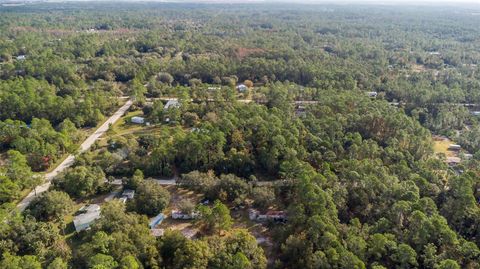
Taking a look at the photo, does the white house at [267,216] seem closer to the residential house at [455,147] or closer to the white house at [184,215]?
the white house at [184,215]

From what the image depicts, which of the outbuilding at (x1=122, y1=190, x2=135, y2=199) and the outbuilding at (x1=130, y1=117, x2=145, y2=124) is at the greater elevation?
the outbuilding at (x1=130, y1=117, x2=145, y2=124)

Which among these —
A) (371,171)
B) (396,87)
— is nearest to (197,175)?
(371,171)

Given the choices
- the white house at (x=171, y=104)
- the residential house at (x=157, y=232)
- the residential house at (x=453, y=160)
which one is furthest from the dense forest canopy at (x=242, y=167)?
the residential house at (x=157, y=232)

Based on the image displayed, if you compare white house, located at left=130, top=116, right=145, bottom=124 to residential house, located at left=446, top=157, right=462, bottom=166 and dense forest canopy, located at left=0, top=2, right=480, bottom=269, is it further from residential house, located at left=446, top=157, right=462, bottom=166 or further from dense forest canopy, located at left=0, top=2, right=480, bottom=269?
residential house, located at left=446, top=157, right=462, bottom=166

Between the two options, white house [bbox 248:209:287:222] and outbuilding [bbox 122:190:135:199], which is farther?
outbuilding [bbox 122:190:135:199]

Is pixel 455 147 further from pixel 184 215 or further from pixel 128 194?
pixel 128 194

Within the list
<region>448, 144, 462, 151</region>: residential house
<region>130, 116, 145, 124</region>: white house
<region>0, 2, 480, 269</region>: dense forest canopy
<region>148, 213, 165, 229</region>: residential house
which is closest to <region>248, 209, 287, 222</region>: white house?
<region>0, 2, 480, 269</region>: dense forest canopy

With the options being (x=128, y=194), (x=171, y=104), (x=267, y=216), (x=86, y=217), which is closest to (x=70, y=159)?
(x=128, y=194)

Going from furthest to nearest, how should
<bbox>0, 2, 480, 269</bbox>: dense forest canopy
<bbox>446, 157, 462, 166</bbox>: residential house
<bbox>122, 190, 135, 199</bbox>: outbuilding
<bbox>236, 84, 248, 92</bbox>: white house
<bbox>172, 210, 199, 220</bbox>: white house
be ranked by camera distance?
<bbox>236, 84, 248, 92</bbox>: white house, <bbox>446, 157, 462, 166</bbox>: residential house, <bbox>122, 190, 135, 199</bbox>: outbuilding, <bbox>172, 210, 199, 220</bbox>: white house, <bbox>0, 2, 480, 269</bbox>: dense forest canopy
